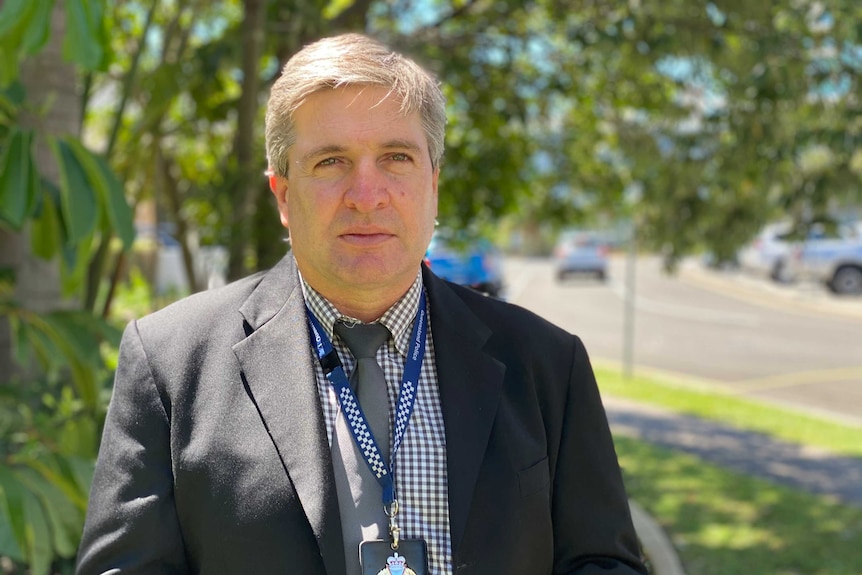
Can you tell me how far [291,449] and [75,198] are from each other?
1.42m

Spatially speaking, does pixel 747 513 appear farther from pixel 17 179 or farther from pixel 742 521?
pixel 17 179

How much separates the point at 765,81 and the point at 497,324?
11.8ft

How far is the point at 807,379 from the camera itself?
11977 millimetres

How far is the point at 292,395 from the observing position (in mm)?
1621

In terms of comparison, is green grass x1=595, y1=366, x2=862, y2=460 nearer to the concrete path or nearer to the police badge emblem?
the concrete path

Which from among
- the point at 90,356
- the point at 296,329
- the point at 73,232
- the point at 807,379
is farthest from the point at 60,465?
the point at 807,379

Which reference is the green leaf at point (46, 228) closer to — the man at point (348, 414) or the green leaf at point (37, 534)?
the green leaf at point (37, 534)

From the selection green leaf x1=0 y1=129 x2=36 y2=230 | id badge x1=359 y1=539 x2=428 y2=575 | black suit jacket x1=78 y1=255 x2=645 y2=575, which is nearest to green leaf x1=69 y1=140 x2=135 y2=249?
green leaf x1=0 y1=129 x2=36 y2=230

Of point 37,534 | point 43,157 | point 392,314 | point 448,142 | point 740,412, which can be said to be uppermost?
point 448,142

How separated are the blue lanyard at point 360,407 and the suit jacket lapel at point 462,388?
6 cm

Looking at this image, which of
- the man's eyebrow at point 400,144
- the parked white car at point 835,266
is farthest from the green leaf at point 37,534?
the parked white car at point 835,266

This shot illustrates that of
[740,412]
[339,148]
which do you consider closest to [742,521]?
[740,412]

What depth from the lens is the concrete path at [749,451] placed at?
6.79 metres

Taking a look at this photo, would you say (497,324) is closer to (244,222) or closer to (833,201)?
(244,222)
